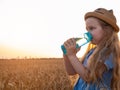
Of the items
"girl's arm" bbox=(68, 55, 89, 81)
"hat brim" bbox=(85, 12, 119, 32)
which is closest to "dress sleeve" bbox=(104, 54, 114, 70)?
"girl's arm" bbox=(68, 55, 89, 81)

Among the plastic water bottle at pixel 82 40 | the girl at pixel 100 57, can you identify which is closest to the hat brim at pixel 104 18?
the girl at pixel 100 57

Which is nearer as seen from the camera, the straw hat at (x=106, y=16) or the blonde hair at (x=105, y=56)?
the blonde hair at (x=105, y=56)

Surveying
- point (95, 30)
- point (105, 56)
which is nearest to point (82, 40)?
point (95, 30)

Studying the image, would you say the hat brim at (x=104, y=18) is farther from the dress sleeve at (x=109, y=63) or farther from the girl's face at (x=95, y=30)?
the dress sleeve at (x=109, y=63)

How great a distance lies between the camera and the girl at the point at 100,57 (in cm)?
291

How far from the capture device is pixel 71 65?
3.19 metres

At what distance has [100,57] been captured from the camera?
295 centimetres

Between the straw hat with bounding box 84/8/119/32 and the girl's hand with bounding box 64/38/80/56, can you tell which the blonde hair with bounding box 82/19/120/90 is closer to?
the straw hat with bounding box 84/8/119/32

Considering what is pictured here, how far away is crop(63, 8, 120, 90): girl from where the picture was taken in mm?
2912

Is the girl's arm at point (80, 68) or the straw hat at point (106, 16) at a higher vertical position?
the straw hat at point (106, 16)

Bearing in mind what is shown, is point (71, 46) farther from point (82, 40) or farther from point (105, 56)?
point (105, 56)

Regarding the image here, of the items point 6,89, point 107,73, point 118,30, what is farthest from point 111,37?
point 6,89

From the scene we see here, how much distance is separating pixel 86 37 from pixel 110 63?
276 mm

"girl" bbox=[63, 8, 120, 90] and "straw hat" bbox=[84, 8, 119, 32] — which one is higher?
"straw hat" bbox=[84, 8, 119, 32]
